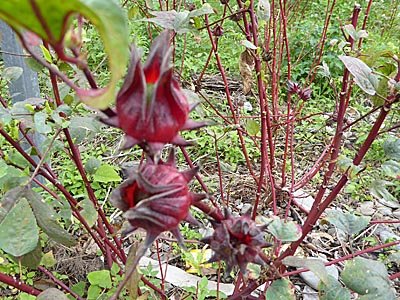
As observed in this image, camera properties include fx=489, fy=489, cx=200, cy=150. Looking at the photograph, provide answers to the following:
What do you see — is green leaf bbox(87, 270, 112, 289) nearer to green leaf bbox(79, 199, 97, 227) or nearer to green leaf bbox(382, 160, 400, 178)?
green leaf bbox(79, 199, 97, 227)

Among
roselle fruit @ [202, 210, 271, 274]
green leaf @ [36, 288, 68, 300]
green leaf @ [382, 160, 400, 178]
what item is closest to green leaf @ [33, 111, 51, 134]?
green leaf @ [36, 288, 68, 300]

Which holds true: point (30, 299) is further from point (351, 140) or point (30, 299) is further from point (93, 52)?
point (93, 52)

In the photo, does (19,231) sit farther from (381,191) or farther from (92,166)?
(381,191)

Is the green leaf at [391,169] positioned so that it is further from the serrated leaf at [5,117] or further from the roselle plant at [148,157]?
the serrated leaf at [5,117]

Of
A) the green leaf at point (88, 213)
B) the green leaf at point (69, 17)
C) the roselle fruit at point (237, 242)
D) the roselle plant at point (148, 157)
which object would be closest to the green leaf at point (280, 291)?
the roselle plant at point (148, 157)

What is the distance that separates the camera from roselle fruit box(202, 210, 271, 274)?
57 centimetres

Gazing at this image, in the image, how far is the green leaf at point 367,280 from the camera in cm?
85

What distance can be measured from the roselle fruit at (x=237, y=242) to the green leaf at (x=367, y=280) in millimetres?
349

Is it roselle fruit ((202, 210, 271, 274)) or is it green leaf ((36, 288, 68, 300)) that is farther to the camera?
green leaf ((36, 288, 68, 300))

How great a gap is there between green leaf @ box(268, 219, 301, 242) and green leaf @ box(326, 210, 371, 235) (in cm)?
22

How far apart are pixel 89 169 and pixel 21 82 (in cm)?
58

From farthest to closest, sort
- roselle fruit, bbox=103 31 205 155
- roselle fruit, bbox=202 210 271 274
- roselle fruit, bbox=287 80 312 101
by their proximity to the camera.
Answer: roselle fruit, bbox=287 80 312 101 < roselle fruit, bbox=202 210 271 274 < roselle fruit, bbox=103 31 205 155

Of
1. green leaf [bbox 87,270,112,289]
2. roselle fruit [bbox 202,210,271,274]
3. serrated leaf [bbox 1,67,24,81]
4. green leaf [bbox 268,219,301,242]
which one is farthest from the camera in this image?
green leaf [bbox 87,270,112,289]

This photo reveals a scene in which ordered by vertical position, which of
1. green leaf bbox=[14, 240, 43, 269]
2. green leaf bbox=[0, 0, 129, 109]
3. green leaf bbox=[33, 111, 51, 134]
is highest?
green leaf bbox=[0, 0, 129, 109]
